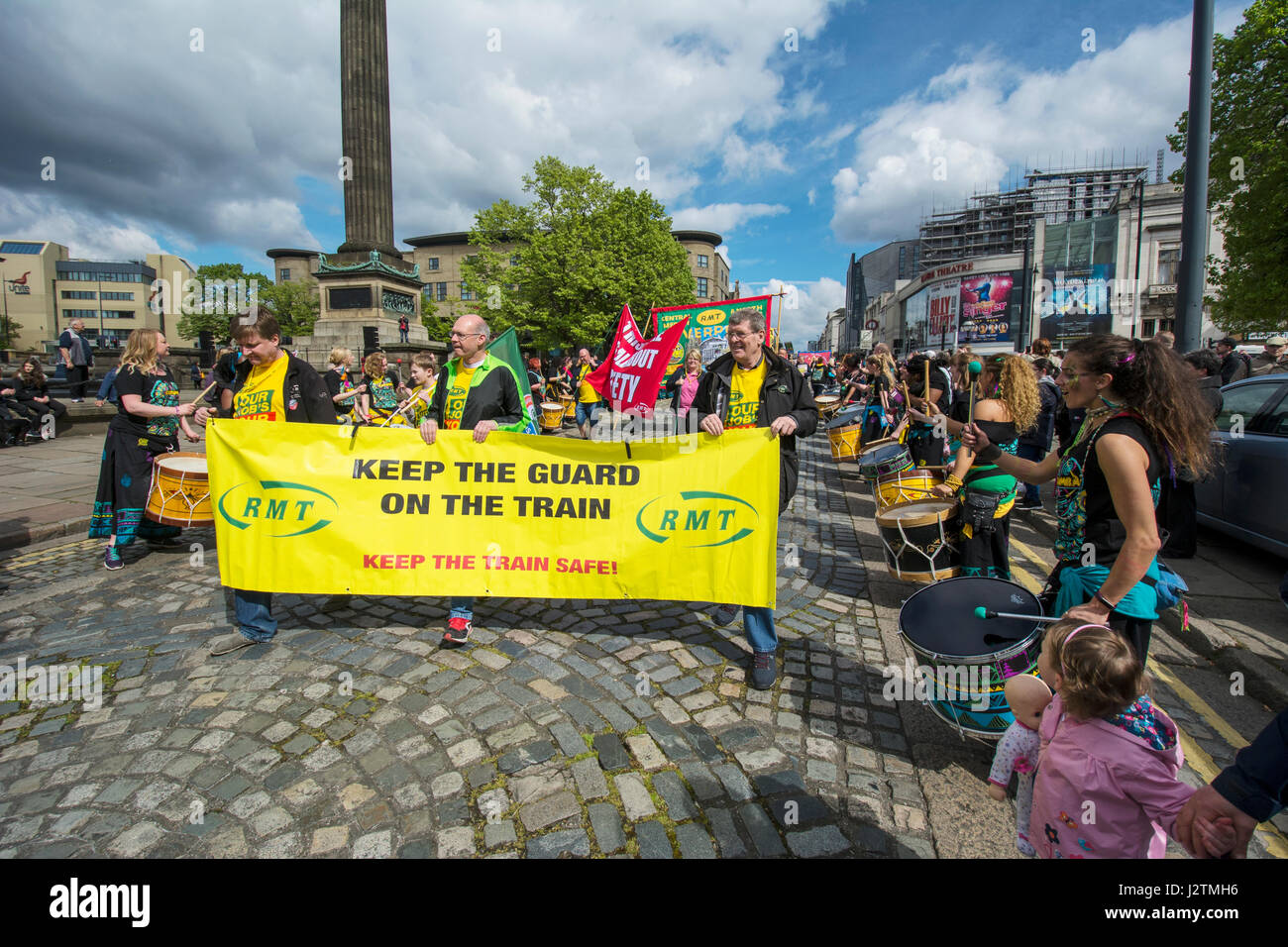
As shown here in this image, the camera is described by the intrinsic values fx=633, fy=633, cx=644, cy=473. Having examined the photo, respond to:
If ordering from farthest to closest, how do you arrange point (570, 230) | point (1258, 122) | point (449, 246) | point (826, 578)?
1. point (449, 246)
2. point (570, 230)
3. point (1258, 122)
4. point (826, 578)

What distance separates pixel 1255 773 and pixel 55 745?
4.58m

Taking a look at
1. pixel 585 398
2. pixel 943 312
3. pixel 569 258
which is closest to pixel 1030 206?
pixel 943 312

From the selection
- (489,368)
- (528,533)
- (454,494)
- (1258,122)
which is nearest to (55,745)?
(454,494)

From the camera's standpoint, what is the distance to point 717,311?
12305 mm

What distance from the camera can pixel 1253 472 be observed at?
5691 millimetres

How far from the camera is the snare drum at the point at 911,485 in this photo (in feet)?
17.1

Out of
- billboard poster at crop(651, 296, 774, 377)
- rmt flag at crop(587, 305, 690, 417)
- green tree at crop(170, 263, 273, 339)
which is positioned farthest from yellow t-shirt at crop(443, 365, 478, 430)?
green tree at crop(170, 263, 273, 339)

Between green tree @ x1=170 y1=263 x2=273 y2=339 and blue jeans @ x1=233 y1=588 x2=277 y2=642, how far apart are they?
99.4 m

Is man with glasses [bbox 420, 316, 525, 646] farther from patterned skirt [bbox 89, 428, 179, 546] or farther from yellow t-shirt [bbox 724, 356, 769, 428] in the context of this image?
patterned skirt [bbox 89, 428, 179, 546]

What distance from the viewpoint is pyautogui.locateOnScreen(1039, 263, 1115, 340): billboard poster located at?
215 ft

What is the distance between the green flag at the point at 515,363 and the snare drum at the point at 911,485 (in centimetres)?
303

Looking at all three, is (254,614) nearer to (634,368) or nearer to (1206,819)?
(1206,819)
